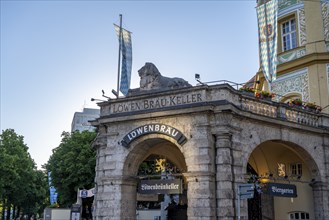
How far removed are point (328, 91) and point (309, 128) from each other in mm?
5472

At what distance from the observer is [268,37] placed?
69.6 ft

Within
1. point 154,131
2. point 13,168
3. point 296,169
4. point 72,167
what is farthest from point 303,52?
point 13,168

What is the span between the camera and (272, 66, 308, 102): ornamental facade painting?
77.6 ft

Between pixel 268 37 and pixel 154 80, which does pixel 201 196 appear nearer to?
pixel 154 80

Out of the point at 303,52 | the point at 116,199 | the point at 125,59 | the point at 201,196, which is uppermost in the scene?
the point at 303,52

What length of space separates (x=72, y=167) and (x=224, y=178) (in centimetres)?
2500

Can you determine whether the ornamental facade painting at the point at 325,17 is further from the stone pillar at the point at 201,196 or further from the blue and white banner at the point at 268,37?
the stone pillar at the point at 201,196

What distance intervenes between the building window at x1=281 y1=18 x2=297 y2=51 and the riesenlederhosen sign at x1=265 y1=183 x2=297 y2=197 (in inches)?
414

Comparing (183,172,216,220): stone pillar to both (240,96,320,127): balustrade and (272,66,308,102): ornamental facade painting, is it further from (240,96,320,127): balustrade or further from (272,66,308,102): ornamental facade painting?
(272,66,308,102): ornamental facade painting

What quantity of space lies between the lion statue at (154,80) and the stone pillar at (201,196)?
433 cm

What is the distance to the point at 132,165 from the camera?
1706 cm

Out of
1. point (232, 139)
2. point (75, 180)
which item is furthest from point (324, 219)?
point (75, 180)

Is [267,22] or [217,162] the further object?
[267,22]

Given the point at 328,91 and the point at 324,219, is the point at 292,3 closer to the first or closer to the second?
the point at 328,91
